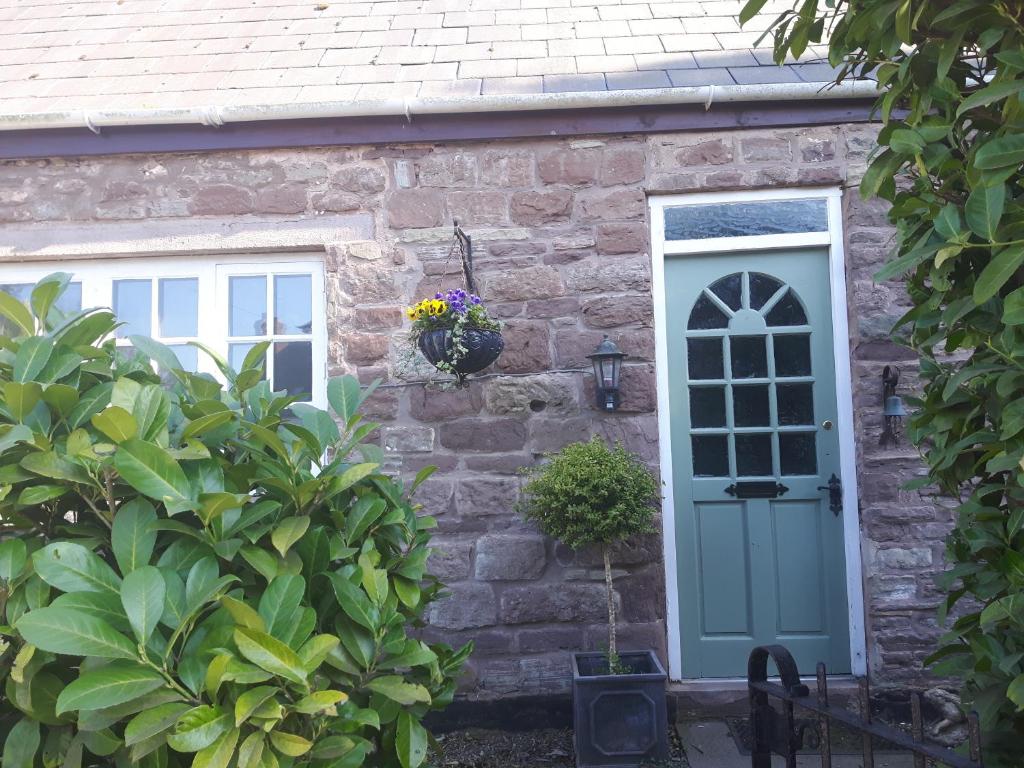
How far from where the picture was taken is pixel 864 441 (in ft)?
13.5

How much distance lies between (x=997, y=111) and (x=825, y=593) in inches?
117

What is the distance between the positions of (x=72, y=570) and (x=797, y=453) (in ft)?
12.1

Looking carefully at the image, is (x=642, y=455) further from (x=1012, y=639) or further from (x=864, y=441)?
(x=1012, y=639)

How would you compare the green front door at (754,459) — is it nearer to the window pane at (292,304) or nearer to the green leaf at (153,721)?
the window pane at (292,304)

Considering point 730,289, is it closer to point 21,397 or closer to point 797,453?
point 797,453

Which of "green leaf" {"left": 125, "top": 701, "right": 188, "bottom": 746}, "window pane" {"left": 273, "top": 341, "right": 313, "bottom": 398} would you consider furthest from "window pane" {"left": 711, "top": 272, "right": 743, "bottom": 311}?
"green leaf" {"left": 125, "top": 701, "right": 188, "bottom": 746}

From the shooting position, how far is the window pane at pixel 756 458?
4.29 meters

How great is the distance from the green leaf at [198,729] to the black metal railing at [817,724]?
1380mm

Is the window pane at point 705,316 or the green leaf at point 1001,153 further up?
the window pane at point 705,316

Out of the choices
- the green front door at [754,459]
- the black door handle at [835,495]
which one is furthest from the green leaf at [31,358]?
the black door handle at [835,495]

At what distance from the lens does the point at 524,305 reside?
431cm

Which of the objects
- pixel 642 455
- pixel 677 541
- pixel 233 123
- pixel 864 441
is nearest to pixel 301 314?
pixel 233 123

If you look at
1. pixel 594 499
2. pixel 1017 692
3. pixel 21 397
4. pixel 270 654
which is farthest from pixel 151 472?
pixel 594 499

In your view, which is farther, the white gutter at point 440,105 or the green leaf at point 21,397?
the white gutter at point 440,105
